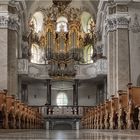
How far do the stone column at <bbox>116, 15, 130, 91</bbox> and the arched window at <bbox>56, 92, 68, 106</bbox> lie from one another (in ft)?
44.3

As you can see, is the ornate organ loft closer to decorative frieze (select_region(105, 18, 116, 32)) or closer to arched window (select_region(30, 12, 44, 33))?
arched window (select_region(30, 12, 44, 33))

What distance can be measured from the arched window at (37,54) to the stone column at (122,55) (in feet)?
39.6

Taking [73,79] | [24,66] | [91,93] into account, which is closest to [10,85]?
[24,66]

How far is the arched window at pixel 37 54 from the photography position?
35.0 meters

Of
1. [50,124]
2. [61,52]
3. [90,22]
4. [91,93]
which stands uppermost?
[90,22]

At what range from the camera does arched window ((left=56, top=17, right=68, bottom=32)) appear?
35.7 m

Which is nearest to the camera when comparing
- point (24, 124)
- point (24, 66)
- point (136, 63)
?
point (24, 124)

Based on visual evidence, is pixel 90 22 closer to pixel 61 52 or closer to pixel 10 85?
pixel 61 52

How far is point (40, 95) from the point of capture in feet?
118

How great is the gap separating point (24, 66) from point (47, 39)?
674cm

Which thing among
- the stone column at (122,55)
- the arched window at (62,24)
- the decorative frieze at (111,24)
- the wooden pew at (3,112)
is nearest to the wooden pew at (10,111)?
the wooden pew at (3,112)

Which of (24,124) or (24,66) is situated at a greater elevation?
(24,66)

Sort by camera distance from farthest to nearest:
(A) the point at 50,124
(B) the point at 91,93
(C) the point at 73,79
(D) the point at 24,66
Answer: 1. (B) the point at 91,93
2. (C) the point at 73,79
3. (A) the point at 50,124
4. (D) the point at 24,66

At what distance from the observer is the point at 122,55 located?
78.0 ft
